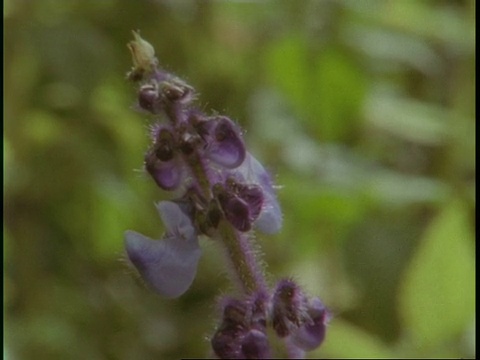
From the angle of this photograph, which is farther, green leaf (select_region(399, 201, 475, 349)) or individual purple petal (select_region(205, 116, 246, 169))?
green leaf (select_region(399, 201, 475, 349))

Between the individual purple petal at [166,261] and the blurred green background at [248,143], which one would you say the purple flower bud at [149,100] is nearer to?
the individual purple petal at [166,261]

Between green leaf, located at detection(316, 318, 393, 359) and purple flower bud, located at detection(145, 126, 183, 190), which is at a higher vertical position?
purple flower bud, located at detection(145, 126, 183, 190)

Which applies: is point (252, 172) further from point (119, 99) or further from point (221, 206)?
point (119, 99)

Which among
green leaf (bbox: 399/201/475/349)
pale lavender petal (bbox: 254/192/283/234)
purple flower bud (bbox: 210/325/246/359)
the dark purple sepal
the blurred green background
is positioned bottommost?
the blurred green background

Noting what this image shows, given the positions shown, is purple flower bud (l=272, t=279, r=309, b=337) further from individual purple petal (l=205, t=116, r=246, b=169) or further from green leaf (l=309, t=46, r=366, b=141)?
green leaf (l=309, t=46, r=366, b=141)

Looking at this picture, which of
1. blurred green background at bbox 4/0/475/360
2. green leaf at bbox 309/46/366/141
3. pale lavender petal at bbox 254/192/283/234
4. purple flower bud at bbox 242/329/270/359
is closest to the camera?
purple flower bud at bbox 242/329/270/359

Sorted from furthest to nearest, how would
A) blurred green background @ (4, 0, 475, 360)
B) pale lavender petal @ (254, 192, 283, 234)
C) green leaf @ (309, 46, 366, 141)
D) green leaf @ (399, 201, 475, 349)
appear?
1. green leaf @ (309, 46, 366, 141)
2. blurred green background @ (4, 0, 475, 360)
3. green leaf @ (399, 201, 475, 349)
4. pale lavender petal @ (254, 192, 283, 234)

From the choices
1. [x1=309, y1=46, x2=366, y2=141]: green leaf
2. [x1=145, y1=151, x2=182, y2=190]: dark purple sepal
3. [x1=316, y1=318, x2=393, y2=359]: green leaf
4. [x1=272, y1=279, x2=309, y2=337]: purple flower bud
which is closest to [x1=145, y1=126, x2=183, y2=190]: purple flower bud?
[x1=145, y1=151, x2=182, y2=190]: dark purple sepal

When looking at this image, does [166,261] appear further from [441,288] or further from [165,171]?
[441,288]
